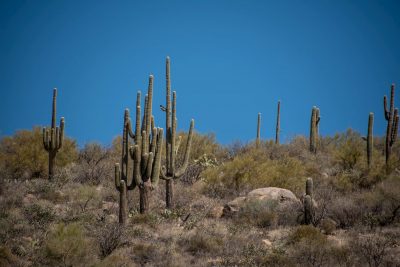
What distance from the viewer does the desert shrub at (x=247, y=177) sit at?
53.6ft

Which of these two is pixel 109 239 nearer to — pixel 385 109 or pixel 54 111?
pixel 54 111

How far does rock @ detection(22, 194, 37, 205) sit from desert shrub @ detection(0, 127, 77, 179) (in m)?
3.76

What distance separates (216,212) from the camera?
1350 centimetres

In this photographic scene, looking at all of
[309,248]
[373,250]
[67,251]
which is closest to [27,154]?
[67,251]

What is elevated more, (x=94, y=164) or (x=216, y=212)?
(x=94, y=164)

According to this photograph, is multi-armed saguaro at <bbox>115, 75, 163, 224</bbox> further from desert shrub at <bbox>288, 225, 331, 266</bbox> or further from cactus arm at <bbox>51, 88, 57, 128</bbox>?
cactus arm at <bbox>51, 88, 57, 128</bbox>

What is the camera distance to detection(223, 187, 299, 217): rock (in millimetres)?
13234

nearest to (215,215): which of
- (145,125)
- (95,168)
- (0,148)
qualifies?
(145,125)

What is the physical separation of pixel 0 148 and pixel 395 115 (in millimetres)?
16919

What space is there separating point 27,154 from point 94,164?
9.68 feet

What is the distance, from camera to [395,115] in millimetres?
19297

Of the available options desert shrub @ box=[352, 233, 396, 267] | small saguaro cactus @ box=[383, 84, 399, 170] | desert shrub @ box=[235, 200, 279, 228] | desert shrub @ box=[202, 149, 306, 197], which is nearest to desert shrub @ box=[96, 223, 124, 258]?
desert shrub @ box=[235, 200, 279, 228]

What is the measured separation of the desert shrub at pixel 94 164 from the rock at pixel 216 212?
5725 millimetres

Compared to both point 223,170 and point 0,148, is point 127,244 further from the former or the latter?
point 0,148
